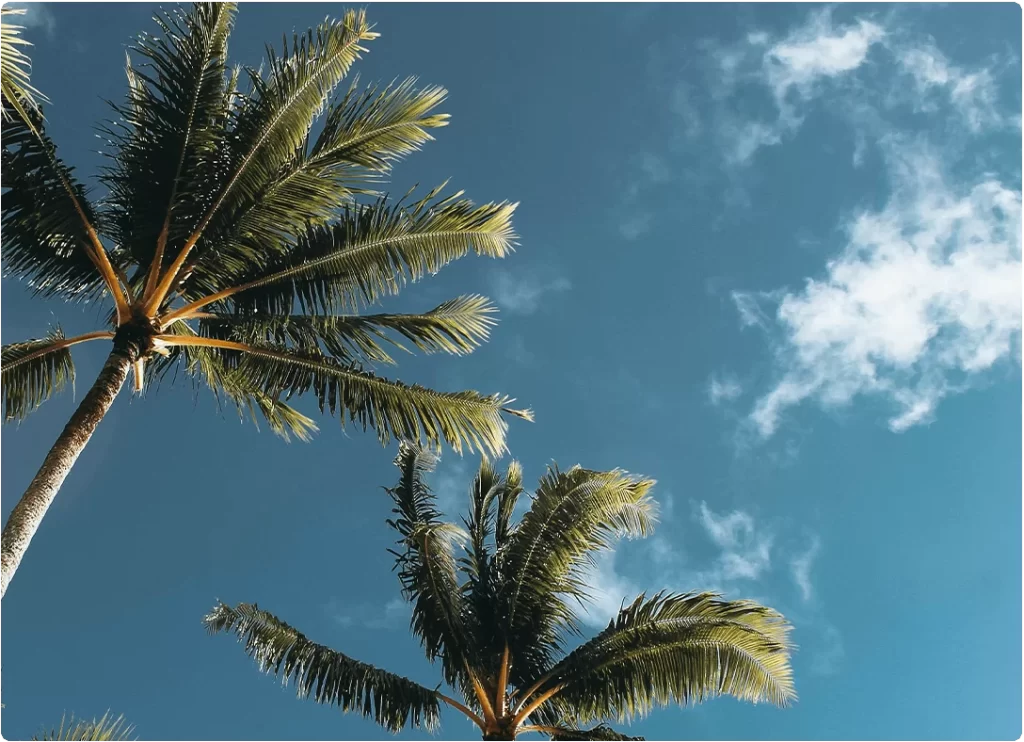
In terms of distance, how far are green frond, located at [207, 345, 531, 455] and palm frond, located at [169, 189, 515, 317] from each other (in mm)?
621

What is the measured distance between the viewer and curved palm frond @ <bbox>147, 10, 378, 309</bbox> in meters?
9.09

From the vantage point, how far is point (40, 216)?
28.1 ft

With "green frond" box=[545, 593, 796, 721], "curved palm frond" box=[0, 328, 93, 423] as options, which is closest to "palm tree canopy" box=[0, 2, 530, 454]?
"curved palm frond" box=[0, 328, 93, 423]

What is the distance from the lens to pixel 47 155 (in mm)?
8727

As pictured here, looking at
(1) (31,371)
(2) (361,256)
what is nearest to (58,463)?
(1) (31,371)

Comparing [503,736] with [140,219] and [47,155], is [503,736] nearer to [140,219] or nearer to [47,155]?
[140,219]

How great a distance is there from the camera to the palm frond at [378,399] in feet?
30.6

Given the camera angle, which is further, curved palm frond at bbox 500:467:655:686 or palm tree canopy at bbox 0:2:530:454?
curved palm frond at bbox 500:467:655:686

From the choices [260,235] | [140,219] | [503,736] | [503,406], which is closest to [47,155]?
[140,219]

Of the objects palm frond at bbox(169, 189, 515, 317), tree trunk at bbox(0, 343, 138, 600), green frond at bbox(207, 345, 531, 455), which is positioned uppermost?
palm frond at bbox(169, 189, 515, 317)

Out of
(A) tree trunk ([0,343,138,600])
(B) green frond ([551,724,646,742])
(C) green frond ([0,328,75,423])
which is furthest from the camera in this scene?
(B) green frond ([551,724,646,742])

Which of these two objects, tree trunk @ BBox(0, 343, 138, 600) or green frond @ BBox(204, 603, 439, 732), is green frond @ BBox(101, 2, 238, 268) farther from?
green frond @ BBox(204, 603, 439, 732)

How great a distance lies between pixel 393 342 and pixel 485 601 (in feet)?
13.8

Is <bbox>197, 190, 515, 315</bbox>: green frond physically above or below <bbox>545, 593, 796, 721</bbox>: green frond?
above
